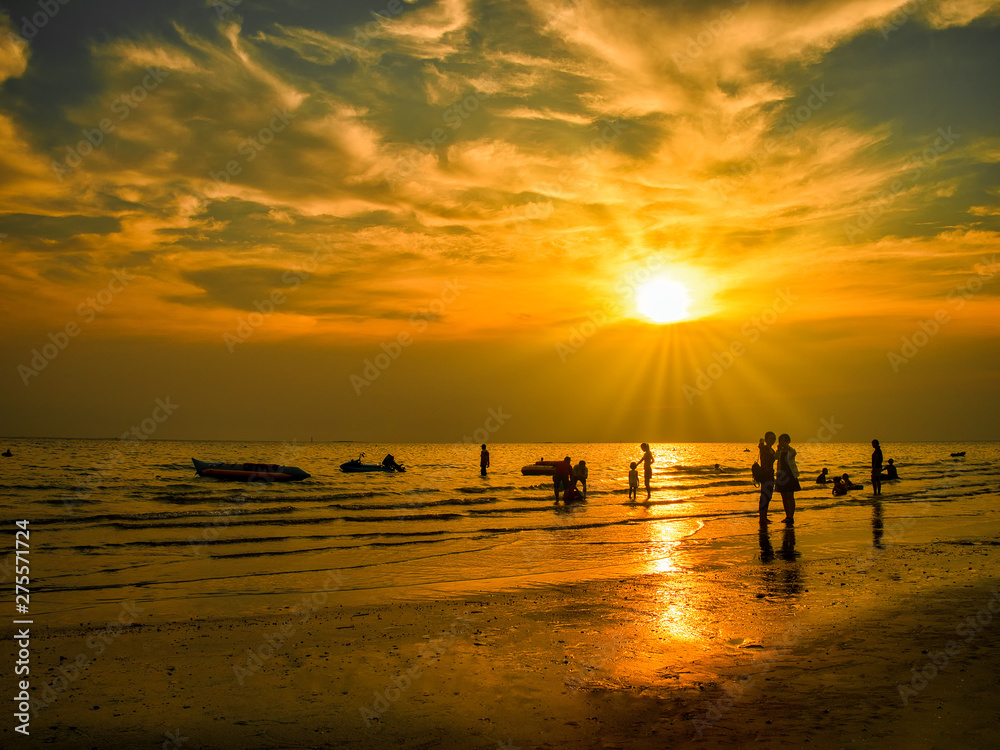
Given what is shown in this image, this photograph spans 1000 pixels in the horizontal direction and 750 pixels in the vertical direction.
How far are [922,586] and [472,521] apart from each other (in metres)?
17.7

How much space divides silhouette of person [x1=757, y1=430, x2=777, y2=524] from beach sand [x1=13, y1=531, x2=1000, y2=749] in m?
6.93

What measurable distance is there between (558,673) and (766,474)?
1324 cm

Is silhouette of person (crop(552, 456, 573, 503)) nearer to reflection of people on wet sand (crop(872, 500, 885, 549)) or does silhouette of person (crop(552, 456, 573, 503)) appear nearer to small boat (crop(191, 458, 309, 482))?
reflection of people on wet sand (crop(872, 500, 885, 549))

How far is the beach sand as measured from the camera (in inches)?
211

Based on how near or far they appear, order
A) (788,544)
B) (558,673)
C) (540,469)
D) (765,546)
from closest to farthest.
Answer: (558,673)
(765,546)
(788,544)
(540,469)

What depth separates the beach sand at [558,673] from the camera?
17.6ft

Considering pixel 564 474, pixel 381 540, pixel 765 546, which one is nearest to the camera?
pixel 765 546

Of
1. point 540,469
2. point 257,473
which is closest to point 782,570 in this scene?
point 540,469

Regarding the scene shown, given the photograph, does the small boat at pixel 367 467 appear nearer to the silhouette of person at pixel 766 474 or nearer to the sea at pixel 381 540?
the sea at pixel 381 540

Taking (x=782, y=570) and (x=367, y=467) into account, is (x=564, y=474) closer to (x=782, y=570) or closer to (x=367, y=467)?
(x=782, y=570)

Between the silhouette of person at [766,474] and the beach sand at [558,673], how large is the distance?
6.93 metres

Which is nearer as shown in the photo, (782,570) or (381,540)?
(782,570)

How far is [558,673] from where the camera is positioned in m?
6.84

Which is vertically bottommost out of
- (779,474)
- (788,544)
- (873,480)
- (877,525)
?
(877,525)
